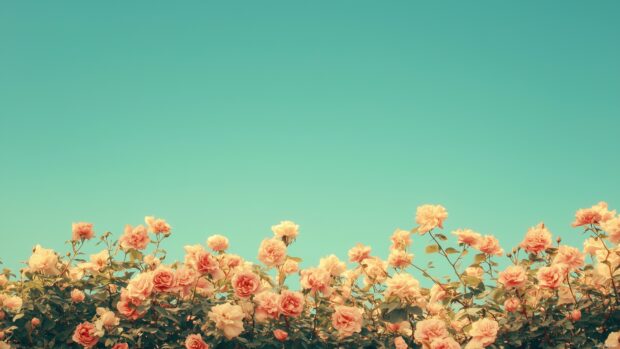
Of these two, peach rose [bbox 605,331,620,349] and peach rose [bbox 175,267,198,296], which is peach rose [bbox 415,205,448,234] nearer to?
peach rose [bbox 605,331,620,349]

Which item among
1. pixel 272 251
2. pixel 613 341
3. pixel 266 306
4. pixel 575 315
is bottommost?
pixel 613 341

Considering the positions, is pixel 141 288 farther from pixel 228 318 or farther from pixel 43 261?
pixel 43 261

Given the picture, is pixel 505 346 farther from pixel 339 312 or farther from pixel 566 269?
pixel 339 312

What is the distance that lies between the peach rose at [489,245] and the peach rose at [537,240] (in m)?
0.24

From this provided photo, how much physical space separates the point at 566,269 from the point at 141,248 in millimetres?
3518

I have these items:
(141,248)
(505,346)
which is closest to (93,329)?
(141,248)

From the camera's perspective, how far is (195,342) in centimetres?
445

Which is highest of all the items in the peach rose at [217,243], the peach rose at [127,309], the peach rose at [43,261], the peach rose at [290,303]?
the peach rose at [217,243]

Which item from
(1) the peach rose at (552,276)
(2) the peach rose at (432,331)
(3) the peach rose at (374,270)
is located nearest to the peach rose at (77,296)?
(3) the peach rose at (374,270)

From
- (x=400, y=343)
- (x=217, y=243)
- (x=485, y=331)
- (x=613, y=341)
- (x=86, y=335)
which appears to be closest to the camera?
(x=613, y=341)

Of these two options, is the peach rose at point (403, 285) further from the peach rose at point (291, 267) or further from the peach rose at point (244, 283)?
the peach rose at point (244, 283)

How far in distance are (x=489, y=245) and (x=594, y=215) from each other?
90 centimetres

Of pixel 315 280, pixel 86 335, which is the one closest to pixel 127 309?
pixel 86 335

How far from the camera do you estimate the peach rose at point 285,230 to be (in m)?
4.97
